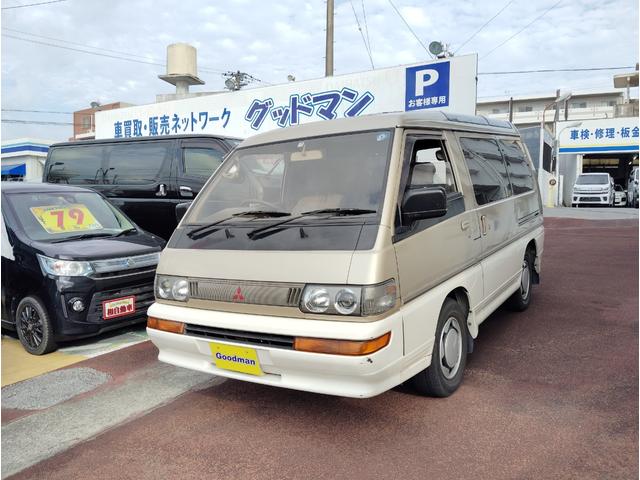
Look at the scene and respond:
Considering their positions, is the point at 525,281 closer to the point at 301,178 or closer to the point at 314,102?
the point at 301,178

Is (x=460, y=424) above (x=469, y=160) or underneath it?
underneath

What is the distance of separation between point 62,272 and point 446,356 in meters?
3.44

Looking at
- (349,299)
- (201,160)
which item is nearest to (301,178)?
(349,299)

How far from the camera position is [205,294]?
10.4 ft

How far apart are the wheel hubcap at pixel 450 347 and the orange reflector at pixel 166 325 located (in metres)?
1.67

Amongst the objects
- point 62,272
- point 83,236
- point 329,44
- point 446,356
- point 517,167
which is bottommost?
point 446,356

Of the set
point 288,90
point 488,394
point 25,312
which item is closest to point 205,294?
point 488,394

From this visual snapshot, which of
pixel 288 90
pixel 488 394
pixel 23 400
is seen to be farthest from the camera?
pixel 288 90

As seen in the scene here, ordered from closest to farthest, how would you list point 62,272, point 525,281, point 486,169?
1. point 486,169
2. point 62,272
3. point 525,281

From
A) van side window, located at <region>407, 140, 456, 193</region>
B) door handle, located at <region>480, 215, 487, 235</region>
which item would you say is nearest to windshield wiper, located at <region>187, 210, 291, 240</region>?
van side window, located at <region>407, 140, 456, 193</region>

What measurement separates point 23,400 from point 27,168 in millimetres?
37922

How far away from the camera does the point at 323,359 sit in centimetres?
271

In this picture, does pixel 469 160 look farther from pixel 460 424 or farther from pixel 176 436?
pixel 176 436

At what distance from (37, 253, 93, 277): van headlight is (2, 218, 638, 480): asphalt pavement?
817 millimetres
